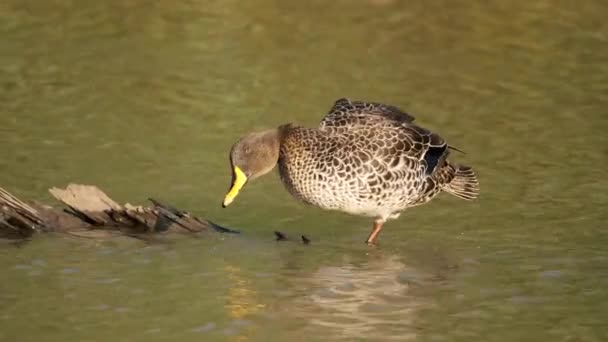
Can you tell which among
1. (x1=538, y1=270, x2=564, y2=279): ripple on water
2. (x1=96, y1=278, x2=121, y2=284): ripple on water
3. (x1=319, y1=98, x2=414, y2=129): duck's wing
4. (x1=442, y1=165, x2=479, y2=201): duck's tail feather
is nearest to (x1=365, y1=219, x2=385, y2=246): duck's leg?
(x1=319, y1=98, x2=414, y2=129): duck's wing

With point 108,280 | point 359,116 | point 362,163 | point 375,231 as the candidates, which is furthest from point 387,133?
point 108,280

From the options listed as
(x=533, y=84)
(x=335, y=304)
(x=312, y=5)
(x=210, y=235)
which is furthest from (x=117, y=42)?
(x=335, y=304)

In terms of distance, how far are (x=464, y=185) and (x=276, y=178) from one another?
2112 millimetres

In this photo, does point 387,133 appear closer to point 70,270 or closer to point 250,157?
point 250,157

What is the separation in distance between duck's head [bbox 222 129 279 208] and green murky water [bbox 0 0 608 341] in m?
0.53

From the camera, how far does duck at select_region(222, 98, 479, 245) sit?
11.5 meters

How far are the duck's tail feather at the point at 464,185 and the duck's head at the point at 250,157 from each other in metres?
1.63

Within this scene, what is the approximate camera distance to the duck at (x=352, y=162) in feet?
37.7

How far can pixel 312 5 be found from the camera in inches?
765

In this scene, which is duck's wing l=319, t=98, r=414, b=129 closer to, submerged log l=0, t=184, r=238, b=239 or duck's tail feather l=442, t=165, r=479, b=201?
duck's tail feather l=442, t=165, r=479, b=201

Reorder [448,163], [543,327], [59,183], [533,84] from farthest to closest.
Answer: [533,84] → [59,183] → [448,163] → [543,327]

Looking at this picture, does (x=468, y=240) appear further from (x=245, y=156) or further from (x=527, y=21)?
(x=527, y=21)

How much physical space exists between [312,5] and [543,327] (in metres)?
10.4

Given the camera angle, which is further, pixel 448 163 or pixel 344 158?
pixel 448 163
